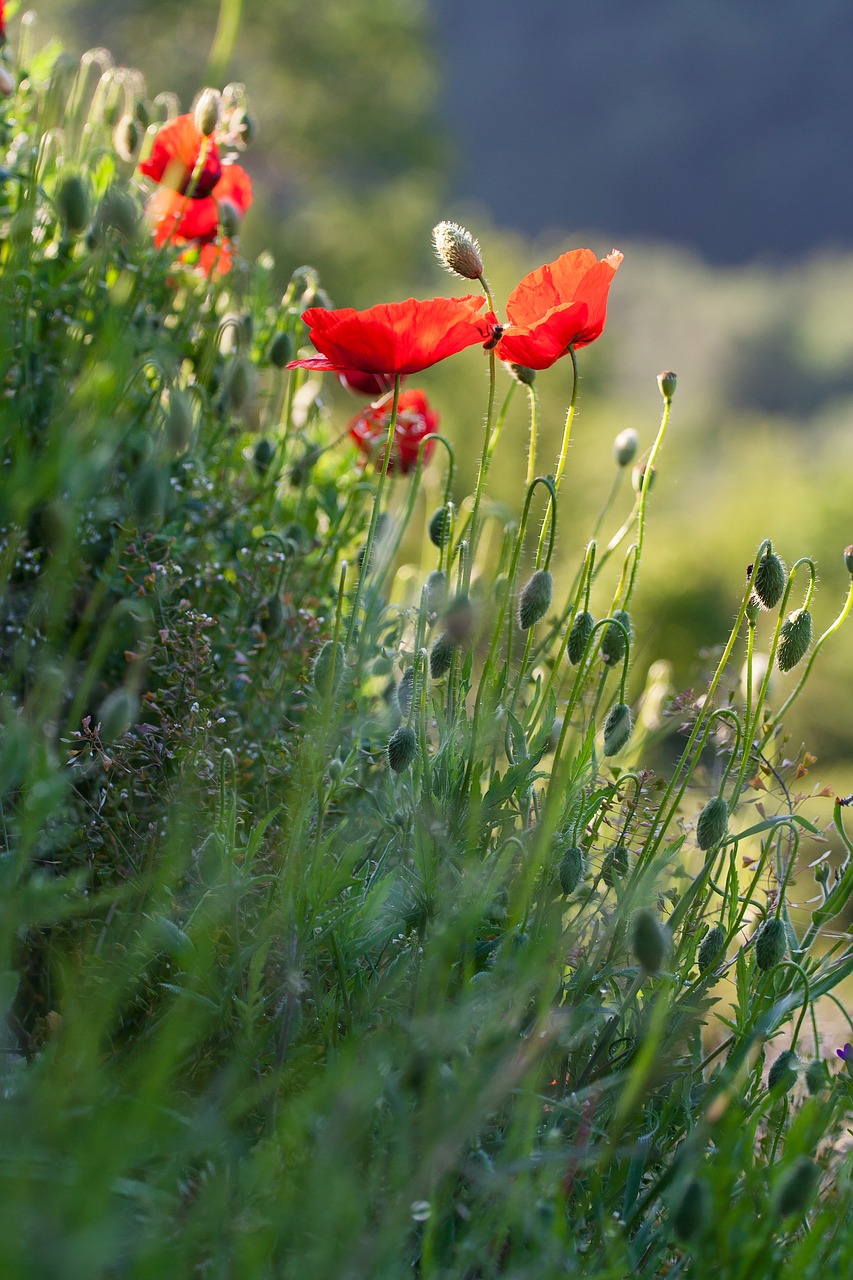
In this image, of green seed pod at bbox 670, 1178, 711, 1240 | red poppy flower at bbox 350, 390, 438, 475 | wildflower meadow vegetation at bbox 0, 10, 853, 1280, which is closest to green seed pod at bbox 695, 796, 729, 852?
wildflower meadow vegetation at bbox 0, 10, 853, 1280

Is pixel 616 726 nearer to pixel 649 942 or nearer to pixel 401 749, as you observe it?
pixel 401 749

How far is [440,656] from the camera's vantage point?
1.01 meters

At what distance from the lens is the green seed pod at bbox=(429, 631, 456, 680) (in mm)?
1005

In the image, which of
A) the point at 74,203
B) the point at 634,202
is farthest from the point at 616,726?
the point at 634,202

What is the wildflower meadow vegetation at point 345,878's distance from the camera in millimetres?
641

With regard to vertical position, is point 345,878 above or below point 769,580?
below

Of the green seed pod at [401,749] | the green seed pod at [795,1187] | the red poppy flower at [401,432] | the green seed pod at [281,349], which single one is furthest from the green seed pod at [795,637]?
the green seed pod at [281,349]

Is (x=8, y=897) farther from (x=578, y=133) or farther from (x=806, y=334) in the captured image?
(x=578, y=133)

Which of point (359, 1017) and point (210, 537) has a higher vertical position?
point (210, 537)

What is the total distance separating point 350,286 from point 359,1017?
11440 millimetres

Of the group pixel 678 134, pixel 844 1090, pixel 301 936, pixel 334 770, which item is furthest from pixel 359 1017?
pixel 678 134

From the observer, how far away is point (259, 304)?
65.6 inches

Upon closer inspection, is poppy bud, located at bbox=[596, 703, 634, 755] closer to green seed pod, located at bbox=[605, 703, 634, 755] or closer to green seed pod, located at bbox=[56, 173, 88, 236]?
green seed pod, located at bbox=[605, 703, 634, 755]

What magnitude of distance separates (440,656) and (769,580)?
11.5 inches
